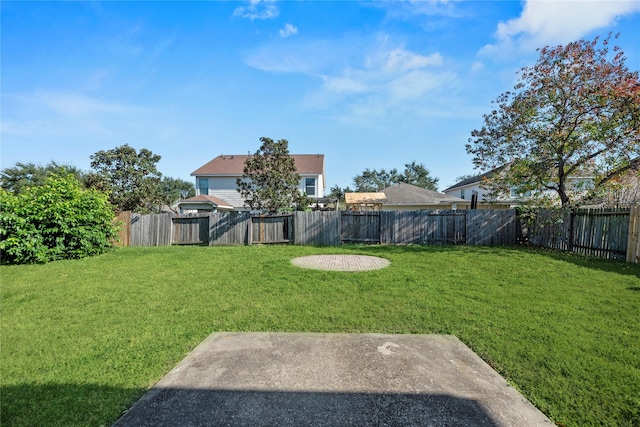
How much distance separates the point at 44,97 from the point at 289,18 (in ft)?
24.3

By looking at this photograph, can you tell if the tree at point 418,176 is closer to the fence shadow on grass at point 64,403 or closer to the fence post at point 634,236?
the fence post at point 634,236

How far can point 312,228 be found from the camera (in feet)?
40.1

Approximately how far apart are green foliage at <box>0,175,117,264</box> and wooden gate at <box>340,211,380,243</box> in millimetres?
8614

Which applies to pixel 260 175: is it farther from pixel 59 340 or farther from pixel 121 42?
pixel 59 340

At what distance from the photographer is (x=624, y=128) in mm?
9016

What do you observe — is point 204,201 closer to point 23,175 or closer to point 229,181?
point 229,181

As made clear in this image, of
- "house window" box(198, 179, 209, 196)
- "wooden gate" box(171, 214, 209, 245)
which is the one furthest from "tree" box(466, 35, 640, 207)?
"house window" box(198, 179, 209, 196)

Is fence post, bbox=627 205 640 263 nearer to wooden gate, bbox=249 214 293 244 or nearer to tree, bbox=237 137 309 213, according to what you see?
wooden gate, bbox=249 214 293 244

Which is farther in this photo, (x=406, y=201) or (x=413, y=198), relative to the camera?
(x=413, y=198)

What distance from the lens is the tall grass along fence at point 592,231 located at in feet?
24.9

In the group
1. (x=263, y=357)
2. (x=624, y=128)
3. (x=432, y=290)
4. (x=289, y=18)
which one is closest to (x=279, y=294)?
(x=263, y=357)

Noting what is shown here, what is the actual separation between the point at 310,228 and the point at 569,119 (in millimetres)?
9979

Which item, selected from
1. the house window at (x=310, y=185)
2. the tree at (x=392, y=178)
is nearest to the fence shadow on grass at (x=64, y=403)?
the house window at (x=310, y=185)

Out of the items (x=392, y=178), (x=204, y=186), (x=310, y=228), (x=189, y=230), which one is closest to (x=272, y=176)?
(x=310, y=228)
